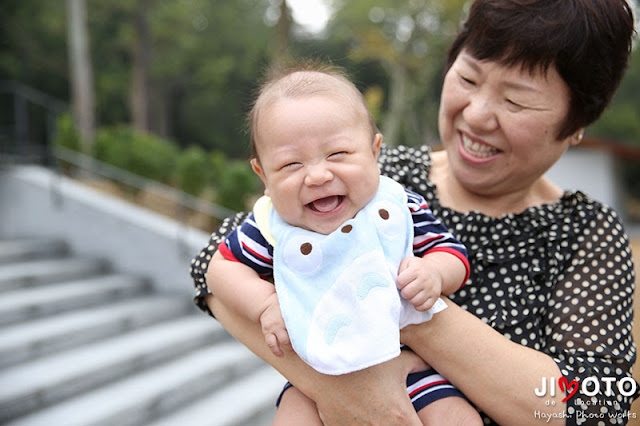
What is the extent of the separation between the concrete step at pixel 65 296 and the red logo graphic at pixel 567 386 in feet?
19.6

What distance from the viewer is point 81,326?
6.07 metres

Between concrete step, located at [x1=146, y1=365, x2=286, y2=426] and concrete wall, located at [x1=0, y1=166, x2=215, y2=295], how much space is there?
1.94m

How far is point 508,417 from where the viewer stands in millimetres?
1388

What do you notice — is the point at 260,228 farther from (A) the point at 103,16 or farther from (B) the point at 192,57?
(B) the point at 192,57

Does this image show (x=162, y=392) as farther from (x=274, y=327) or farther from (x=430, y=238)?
(x=430, y=238)

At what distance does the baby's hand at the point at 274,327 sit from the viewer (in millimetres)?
1341

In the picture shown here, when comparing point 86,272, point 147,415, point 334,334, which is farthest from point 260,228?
point 86,272

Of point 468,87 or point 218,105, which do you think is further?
point 218,105

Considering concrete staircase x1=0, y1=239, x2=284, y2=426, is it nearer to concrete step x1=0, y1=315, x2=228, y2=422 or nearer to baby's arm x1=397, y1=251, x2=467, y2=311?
concrete step x1=0, y1=315, x2=228, y2=422

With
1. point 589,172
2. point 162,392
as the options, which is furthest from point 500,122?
point 589,172

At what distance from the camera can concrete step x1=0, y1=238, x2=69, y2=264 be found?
7445 mm

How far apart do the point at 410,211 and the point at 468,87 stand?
445mm

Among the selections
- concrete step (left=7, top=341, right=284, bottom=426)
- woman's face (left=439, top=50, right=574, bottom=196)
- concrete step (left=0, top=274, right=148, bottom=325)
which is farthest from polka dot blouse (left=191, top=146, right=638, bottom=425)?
concrete step (left=0, top=274, right=148, bottom=325)

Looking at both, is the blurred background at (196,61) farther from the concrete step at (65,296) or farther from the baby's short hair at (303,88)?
the baby's short hair at (303,88)
